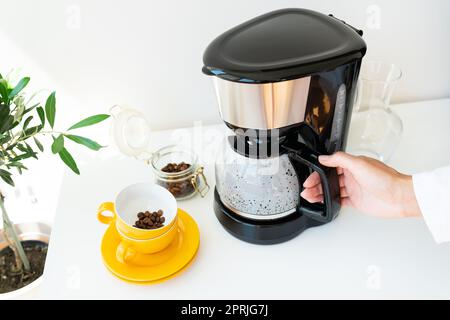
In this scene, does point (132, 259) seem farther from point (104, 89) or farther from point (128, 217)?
point (104, 89)

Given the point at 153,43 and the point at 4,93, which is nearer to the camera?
the point at 4,93

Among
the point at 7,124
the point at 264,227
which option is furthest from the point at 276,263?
the point at 7,124

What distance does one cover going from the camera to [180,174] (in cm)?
81

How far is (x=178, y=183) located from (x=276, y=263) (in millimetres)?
233

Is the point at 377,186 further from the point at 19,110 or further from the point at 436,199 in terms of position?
the point at 19,110

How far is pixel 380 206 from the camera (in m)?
0.72

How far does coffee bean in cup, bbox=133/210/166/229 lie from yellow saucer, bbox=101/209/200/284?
→ 0.14 ft

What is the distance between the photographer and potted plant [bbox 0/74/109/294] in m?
0.72
